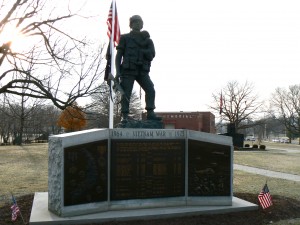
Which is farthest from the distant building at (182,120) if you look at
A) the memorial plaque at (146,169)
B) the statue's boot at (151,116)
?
the memorial plaque at (146,169)

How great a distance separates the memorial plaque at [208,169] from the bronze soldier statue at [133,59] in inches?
59.3

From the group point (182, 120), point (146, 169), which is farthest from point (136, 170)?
point (182, 120)

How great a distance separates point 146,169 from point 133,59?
2944 millimetres

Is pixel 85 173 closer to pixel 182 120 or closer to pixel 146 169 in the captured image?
pixel 146 169

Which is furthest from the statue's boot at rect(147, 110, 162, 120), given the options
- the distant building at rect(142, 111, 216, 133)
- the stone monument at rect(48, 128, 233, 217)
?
the distant building at rect(142, 111, 216, 133)

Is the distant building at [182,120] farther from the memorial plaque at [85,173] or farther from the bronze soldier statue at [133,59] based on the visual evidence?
the memorial plaque at [85,173]

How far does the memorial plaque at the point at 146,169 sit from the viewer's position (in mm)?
8641

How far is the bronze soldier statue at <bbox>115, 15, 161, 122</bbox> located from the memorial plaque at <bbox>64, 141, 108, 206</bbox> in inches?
62.4

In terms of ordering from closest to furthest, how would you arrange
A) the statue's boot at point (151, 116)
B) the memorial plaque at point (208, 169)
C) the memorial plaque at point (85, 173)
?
1. the memorial plaque at point (85, 173)
2. the memorial plaque at point (208, 169)
3. the statue's boot at point (151, 116)

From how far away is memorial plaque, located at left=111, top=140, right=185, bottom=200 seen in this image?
8.64 metres

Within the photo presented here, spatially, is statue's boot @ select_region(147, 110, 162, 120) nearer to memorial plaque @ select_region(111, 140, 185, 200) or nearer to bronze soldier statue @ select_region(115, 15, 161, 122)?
bronze soldier statue @ select_region(115, 15, 161, 122)

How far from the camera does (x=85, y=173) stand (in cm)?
820

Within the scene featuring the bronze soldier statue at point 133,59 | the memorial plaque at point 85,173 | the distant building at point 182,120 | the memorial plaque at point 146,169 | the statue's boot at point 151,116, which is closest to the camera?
the memorial plaque at point 85,173

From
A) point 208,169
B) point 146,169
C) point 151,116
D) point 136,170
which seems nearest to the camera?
point 136,170
